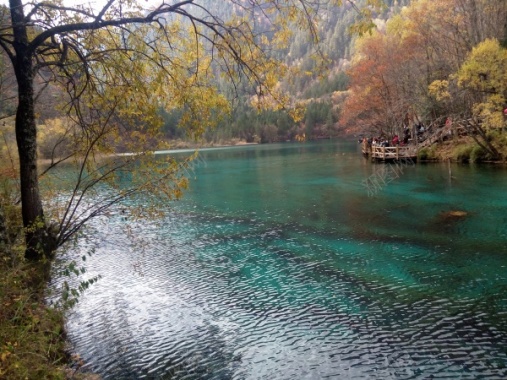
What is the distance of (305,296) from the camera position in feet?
34.6

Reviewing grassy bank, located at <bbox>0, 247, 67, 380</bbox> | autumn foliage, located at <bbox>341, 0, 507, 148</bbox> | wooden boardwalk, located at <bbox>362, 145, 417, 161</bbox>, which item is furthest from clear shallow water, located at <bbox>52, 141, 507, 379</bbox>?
wooden boardwalk, located at <bbox>362, 145, 417, 161</bbox>

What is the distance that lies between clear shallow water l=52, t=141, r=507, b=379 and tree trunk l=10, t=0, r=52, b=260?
257 cm

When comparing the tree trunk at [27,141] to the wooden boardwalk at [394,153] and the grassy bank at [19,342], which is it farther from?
the wooden boardwalk at [394,153]

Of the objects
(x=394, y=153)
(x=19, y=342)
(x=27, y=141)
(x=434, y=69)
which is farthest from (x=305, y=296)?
(x=434, y=69)

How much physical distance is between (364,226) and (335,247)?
3363 mm

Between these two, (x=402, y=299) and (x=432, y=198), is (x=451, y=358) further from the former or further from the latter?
(x=432, y=198)

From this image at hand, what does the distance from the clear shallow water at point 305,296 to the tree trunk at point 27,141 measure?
2571 millimetres

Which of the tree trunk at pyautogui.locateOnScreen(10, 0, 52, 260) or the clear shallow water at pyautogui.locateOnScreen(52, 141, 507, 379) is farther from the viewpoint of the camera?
the clear shallow water at pyautogui.locateOnScreen(52, 141, 507, 379)

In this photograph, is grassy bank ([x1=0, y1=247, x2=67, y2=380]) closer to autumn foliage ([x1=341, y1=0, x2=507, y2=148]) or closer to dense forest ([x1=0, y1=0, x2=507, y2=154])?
dense forest ([x1=0, y1=0, x2=507, y2=154])

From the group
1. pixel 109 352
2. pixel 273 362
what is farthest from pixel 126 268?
pixel 273 362

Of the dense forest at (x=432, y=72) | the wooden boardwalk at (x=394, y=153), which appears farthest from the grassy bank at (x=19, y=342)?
the wooden boardwalk at (x=394, y=153)

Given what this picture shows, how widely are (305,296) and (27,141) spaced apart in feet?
24.8

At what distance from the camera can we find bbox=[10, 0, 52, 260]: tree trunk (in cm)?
723

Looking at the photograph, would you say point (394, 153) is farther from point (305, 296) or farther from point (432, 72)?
point (305, 296)
